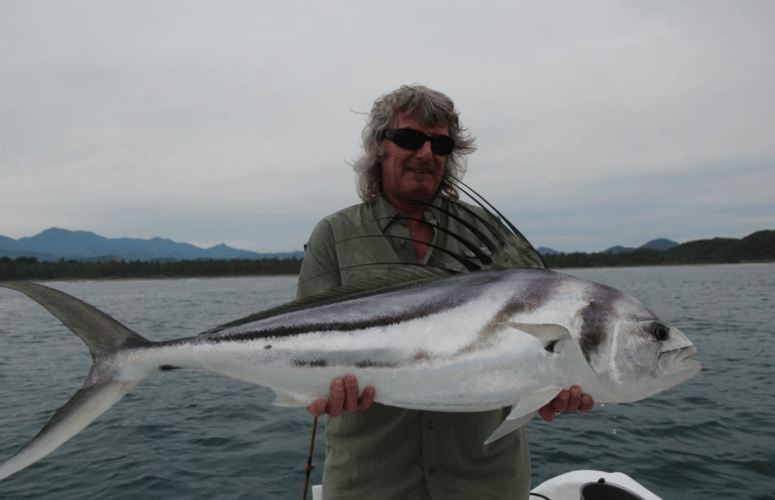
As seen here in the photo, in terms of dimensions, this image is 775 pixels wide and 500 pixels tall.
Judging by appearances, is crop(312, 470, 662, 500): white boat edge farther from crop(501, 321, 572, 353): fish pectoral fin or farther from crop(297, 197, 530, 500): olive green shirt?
crop(501, 321, 572, 353): fish pectoral fin

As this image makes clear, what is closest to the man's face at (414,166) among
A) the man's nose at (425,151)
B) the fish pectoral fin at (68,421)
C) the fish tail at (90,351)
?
the man's nose at (425,151)

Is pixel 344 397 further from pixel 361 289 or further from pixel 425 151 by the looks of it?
pixel 425 151

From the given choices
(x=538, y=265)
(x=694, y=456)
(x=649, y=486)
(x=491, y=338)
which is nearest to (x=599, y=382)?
(x=491, y=338)

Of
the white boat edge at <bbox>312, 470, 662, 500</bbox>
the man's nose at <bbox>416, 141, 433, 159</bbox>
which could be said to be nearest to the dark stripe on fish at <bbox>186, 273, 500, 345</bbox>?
the man's nose at <bbox>416, 141, 433, 159</bbox>

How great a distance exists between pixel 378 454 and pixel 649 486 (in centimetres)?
701

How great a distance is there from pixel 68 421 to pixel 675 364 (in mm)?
2966

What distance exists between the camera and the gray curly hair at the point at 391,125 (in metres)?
3.59

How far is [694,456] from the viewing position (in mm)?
9180

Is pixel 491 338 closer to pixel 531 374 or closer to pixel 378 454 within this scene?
pixel 531 374

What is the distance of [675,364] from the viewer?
267cm

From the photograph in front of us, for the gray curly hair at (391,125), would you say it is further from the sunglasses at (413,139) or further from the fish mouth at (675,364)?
the fish mouth at (675,364)

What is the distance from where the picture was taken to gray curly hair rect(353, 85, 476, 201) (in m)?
3.59

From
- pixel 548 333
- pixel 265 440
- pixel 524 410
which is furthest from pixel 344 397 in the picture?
pixel 265 440

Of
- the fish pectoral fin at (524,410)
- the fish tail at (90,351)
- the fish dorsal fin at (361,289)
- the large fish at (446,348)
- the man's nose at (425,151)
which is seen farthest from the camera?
the man's nose at (425,151)
